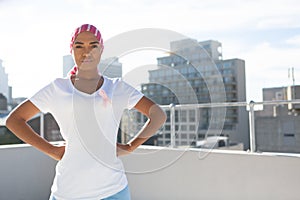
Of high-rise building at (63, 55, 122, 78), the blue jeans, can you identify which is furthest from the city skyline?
the blue jeans

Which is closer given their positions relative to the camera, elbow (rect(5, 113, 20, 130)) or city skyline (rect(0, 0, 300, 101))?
elbow (rect(5, 113, 20, 130))

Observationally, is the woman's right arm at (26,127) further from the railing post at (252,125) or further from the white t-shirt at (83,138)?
the railing post at (252,125)

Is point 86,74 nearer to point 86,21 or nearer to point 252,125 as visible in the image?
point 86,21

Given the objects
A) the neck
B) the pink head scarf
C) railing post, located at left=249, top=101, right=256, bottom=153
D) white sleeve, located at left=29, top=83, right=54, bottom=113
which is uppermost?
the pink head scarf

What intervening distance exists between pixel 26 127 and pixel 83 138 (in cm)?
16

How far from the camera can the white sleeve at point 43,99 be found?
2.45 feet

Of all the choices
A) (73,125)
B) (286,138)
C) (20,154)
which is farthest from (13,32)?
(286,138)

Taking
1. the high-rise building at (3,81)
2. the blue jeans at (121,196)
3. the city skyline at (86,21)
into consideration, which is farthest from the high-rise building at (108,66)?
the high-rise building at (3,81)

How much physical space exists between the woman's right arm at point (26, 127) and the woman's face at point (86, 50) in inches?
6.8

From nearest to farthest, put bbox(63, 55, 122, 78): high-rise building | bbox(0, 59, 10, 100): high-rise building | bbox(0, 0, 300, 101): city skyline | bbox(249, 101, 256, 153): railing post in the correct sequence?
1. bbox(63, 55, 122, 78): high-rise building
2. bbox(0, 0, 300, 101): city skyline
3. bbox(249, 101, 256, 153): railing post
4. bbox(0, 59, 10, 100): high-rise building

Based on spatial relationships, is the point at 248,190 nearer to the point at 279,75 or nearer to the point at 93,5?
the point at 93,5

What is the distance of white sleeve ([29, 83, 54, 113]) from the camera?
75cm

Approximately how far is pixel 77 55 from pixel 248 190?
1.89 metres

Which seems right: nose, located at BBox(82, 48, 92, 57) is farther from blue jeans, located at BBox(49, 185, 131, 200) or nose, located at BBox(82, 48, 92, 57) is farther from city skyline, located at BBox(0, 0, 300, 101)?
blue jeans, located at BBox(49, 185, 131, 200)
